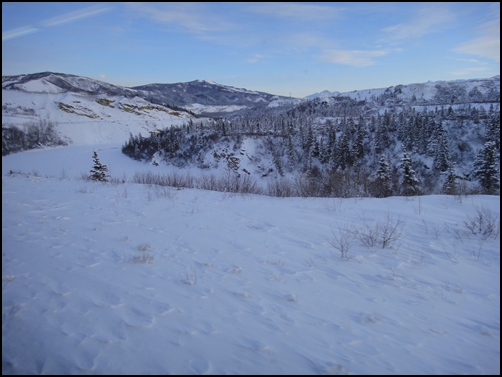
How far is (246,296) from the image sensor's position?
10.6 ft

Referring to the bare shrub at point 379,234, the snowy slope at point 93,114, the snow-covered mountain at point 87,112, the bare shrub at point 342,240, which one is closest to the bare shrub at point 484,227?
the bare shrub at point 379,234

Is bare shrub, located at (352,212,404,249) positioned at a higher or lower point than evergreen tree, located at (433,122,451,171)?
lower

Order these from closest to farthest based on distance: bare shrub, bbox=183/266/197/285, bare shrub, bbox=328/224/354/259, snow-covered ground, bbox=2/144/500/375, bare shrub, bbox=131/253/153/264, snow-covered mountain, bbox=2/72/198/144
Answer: snow-covered ground, bbox=2/144/500/375 < bare shrub, bbox=183/266/197/285 < bare shrub, bbox=131/253/153/264 < bare shrub, bbox=328/224/354/259 < snow-covered mountain, bbox=2/72/198/144

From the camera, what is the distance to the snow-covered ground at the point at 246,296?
2.27m

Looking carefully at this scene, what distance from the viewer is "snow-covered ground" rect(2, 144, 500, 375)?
2.27 m

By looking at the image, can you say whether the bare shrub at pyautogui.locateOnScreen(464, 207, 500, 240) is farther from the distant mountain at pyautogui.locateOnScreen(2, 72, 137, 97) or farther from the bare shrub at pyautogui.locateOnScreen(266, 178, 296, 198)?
the distant mountain at pyautogui.locateOnScreen(2, 72, 137, 97)

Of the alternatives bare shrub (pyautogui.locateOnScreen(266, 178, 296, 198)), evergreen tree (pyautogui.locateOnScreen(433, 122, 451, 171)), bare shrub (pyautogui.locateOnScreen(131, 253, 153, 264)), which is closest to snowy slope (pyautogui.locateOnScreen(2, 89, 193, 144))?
bare shrub (pyautogui.locateOnScreen(266, 178, 296, 198))

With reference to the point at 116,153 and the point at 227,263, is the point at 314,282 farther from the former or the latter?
the point at 116,153

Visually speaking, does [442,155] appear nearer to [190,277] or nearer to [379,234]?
[379,234]

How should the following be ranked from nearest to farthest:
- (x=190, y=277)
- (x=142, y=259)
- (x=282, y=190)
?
1. (x=190, y=277)
2. (x=142, y=259)
3. (x=282, y=190)

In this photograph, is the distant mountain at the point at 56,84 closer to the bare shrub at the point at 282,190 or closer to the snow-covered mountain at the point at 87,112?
the snow-covered mountain at the point at 87,112

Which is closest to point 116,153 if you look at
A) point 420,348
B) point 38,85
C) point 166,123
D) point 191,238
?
point 166,123

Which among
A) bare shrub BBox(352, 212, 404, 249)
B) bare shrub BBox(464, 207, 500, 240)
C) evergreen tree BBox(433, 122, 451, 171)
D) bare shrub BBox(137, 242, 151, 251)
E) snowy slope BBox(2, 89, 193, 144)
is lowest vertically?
bare shrub BBox(137, 242, 151, 251)

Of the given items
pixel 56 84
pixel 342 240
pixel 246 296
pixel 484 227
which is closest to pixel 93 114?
pixel 56 84
